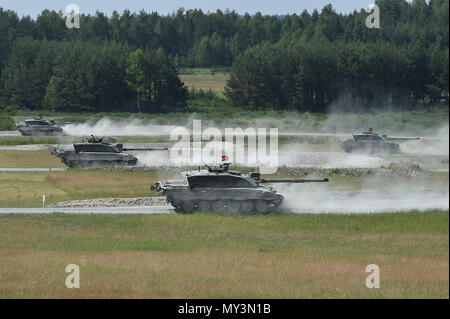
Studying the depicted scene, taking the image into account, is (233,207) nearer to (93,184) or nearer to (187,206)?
Result: (187,206)

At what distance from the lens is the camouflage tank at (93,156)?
2680 inches

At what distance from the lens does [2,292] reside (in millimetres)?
26016

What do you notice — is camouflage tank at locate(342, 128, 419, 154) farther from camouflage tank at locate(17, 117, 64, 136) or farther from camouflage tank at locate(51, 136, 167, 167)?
camouflage tank at locate(17, 117, 64, 136)

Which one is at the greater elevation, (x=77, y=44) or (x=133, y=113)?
(x=77, y=44)

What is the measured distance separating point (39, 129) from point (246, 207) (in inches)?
2347

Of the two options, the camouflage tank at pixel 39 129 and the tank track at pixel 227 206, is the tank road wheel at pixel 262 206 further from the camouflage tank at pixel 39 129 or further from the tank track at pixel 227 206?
the camouflage tank at pixel 39 129

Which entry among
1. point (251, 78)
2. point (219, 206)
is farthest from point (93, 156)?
point (251, 78)

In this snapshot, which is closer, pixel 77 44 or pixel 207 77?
pixel 77 44

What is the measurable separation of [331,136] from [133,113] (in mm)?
46023

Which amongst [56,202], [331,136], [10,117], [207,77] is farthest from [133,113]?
[56,202]

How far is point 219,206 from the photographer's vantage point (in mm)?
43125

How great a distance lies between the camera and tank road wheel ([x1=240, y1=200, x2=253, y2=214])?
42.9 metres

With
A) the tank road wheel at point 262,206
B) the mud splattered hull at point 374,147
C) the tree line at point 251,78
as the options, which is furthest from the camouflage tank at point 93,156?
the tree line at point 251,78
